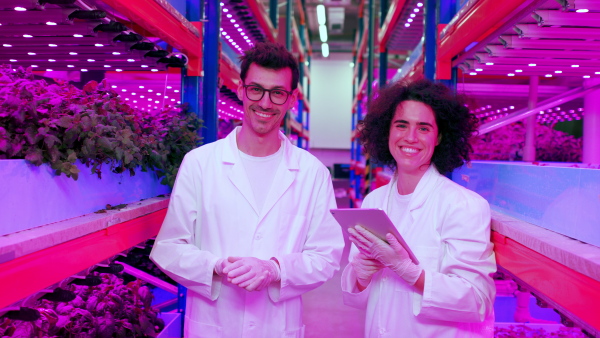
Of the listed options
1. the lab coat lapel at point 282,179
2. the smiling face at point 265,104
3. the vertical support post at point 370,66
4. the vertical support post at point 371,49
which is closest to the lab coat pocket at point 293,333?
the lab coat lapel at point 282,179

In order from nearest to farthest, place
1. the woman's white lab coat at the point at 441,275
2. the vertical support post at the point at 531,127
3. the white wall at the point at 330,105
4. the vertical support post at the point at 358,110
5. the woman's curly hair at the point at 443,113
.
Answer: the woman's white lab coat at the point at 441,275 → the woman's curly hair at the point at 443,113 → the vertical support post at the point at 531,127 → the vertical support post at the point at 358,110 → the white wall at the point at 330,105

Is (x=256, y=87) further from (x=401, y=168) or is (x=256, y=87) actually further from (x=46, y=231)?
(x=46, y=231)

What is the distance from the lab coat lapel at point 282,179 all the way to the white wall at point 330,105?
58.5ft

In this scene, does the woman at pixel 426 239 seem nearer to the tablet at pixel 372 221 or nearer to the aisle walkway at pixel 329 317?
the tablet at pixel 372 221

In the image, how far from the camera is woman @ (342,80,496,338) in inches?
73.8

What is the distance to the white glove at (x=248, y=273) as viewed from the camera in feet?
6.39

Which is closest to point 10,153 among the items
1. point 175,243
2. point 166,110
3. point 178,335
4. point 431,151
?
point 175,243

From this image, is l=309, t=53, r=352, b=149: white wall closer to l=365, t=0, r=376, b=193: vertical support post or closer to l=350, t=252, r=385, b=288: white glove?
l=365, t=0, r=376, b=193: vertical support post

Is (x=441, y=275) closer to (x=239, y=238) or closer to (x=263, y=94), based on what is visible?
(x=239, y=238)

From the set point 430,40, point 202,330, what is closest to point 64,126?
point 202,330

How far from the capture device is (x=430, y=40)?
4.59 meters

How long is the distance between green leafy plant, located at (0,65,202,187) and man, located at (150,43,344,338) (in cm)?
32

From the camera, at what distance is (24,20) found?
265 centimetres

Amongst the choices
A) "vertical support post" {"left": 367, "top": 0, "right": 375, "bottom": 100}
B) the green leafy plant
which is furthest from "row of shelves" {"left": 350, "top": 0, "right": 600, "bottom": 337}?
"vertical support post" {"left": 367, "top": 0, "right": 375, "bottom": 100}
